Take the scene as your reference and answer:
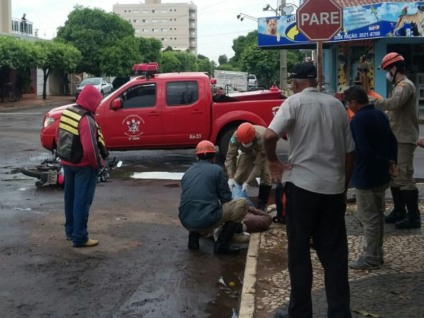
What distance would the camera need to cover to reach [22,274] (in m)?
5.98

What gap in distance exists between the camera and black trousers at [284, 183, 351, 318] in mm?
4258

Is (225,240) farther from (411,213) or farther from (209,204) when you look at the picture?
(411,213)

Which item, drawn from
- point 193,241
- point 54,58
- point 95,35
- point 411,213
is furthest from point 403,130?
point 95,35

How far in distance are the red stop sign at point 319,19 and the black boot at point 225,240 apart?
295cm

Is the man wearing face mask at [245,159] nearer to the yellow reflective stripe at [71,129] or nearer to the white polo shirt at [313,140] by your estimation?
the yellow reflective stripe at [71,129]

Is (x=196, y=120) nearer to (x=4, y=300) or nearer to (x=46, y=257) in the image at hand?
(x=46, y=257)

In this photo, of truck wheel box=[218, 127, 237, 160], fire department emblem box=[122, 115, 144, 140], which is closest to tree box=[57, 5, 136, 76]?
fire department emblem box=[122, 115, 144, 140]

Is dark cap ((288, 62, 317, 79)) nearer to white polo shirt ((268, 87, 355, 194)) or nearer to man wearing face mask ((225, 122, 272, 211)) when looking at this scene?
white polo shirt ((268, 87, 355, 194))

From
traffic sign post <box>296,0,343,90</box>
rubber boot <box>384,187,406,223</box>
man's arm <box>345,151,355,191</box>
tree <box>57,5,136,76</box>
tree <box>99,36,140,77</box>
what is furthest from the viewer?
tree <box>57,5,136,76</box>

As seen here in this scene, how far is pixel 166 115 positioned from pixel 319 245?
8.71 metres

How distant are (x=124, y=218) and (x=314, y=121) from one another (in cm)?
465

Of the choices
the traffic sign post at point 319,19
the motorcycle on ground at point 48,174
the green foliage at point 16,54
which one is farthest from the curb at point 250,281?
the green foliage at point 16,54

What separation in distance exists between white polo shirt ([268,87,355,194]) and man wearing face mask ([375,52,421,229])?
2.33 metres

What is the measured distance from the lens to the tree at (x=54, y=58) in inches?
1608
